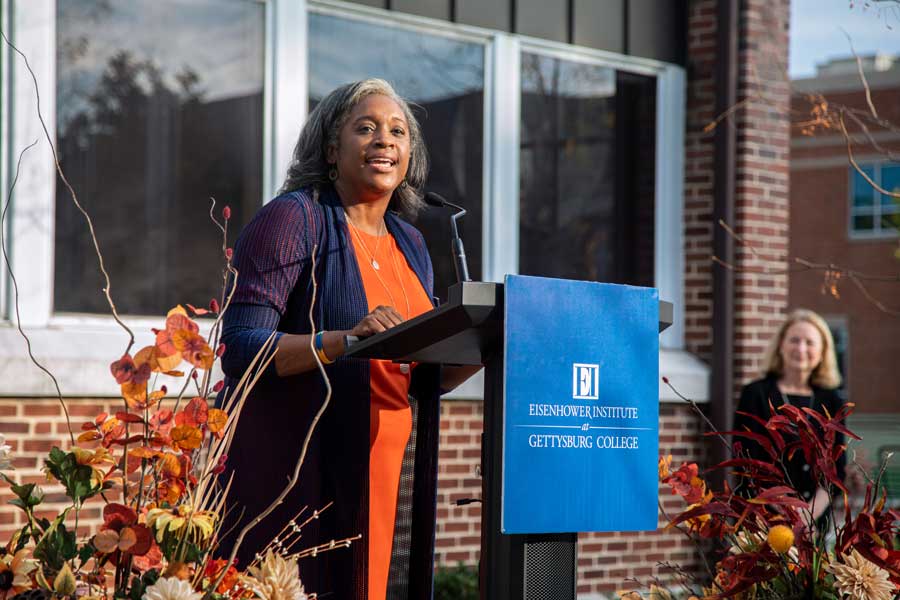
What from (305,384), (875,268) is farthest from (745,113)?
(875,268)

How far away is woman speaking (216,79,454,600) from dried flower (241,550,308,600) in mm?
708

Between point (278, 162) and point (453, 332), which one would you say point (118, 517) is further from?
point (278, 162)

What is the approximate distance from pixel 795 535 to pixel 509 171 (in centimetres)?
494

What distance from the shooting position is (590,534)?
24.0 feet

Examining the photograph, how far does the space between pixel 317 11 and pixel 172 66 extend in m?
0.84

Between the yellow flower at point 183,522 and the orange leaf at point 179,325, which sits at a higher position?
the orange leaf at point 179,325

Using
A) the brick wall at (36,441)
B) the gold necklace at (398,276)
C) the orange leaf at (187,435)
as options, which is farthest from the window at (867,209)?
the orange leaf at (187,435)

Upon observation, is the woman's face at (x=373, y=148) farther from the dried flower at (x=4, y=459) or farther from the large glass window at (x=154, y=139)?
the large glass window at (x=154, y=139)

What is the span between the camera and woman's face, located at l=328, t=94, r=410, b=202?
296cm

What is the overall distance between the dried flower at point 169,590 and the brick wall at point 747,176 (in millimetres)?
6261

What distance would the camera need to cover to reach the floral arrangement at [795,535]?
246 cm

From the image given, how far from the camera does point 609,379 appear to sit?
2.43 m

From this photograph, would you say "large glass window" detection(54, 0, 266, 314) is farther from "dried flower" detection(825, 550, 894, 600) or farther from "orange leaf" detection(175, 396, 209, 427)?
"dried flower" detection(825, 550, 894, 600)

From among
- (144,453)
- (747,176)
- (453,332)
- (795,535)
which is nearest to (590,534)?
(747,176)
